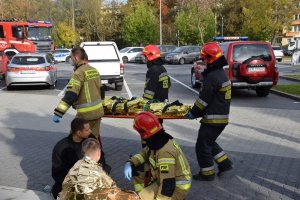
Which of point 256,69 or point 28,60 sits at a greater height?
point 28,60

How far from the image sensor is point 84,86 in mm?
5734

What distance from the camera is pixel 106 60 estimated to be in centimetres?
1625

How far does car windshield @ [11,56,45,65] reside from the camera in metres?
17.1

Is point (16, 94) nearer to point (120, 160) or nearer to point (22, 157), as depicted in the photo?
point (22, 157)

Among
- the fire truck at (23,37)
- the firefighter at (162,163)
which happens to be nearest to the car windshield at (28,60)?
the fire truck at (23,37)

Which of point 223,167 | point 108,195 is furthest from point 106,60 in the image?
point 108,195

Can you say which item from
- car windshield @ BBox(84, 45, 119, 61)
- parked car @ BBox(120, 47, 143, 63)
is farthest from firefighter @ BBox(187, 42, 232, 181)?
parked car @ BBox(120, 47, 143, 63)

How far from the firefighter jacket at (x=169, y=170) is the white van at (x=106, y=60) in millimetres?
12188

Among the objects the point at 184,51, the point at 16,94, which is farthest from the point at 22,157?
the point at 184,51

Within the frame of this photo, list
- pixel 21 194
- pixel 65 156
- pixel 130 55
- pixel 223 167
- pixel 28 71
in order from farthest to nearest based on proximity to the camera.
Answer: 1. pixel 130 55
2. pixel 28 71
3. pixel 223 167
4. pixel 21 194
5. pixel 65 156

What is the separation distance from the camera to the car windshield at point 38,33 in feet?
107

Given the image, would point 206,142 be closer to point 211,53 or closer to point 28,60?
point 211,53

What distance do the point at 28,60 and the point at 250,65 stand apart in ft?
30.0

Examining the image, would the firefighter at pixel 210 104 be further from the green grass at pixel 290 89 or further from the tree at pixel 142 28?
the tree at pixel 142 28
